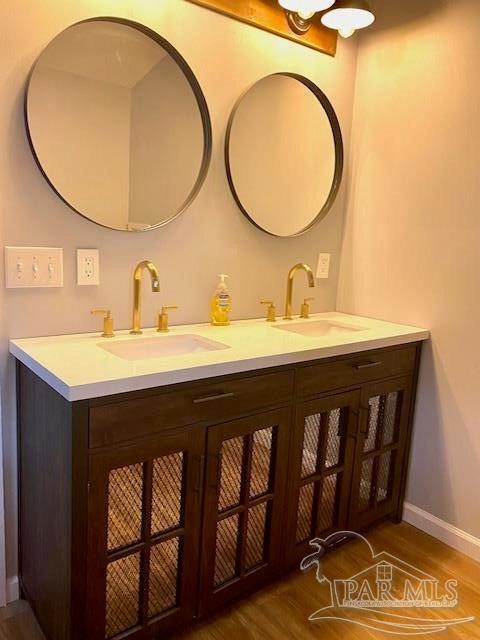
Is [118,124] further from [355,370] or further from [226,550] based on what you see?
[226,550]

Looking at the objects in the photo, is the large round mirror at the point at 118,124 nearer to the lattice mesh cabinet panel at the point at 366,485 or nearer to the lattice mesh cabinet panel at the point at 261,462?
the lattice mesh cabinet panel at the point at 261,462

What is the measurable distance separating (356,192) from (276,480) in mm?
1323

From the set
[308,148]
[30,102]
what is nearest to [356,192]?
[308,148]

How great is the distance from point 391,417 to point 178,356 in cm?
99

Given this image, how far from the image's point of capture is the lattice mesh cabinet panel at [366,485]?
195 centimetres

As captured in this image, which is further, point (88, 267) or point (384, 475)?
point (384, 475)

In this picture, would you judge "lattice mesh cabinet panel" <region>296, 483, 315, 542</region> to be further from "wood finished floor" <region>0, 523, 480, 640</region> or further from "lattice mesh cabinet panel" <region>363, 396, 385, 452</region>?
"lattice mesh cabinet panel" <region>363, 396, 385, 452</region>

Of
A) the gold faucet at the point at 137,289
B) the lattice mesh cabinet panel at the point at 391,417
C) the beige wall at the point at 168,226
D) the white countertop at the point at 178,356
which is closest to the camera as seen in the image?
the white countertop at the point at 178,356

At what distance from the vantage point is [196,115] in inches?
69.5

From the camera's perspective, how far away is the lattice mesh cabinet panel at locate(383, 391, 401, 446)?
197 centimetres

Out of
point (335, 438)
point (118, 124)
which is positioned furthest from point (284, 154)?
point (335, 438)

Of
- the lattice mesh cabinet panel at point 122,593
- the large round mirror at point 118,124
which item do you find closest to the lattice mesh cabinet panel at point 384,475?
the lattice mesh cabinet panel at point 122,593

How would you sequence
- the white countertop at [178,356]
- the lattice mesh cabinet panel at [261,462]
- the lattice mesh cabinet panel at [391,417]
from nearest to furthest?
the white countertop at [178,356]
the lattice mesh cabinet panel at [261,462]
the lattice mesh cabinet panel at [391,417]

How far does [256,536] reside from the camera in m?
1.60
